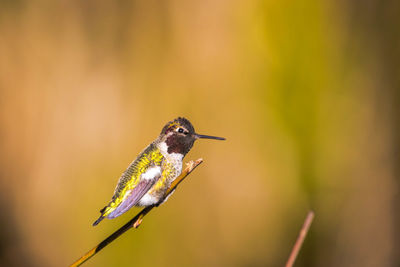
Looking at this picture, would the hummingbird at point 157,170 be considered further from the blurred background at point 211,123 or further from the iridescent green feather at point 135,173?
the blurred background at point 211,123

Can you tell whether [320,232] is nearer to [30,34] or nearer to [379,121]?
[379,121]

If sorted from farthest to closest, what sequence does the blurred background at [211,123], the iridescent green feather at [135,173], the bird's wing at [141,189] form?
Answer: the blurred background at [211,123], the iridescent green feather at [135,173], the bird's wing at [141,189]

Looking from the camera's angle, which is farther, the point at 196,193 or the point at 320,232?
the point at 320,232

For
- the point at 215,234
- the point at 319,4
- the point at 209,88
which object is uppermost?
the point at 319,4

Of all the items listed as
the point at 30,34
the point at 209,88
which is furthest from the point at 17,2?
the point at 209,88

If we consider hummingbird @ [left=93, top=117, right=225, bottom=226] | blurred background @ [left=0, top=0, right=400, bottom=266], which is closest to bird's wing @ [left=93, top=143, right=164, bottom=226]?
hummingbird @ [left=93, top=117, right=225, bottom=226]

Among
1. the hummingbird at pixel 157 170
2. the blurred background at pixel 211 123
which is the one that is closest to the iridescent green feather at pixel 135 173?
the hummingbird at pixel 157 170

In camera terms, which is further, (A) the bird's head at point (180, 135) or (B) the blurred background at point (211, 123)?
(B) the blurred background at point (211, 123)

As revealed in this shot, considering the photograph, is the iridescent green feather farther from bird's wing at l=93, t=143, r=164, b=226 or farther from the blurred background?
the blurred background
